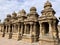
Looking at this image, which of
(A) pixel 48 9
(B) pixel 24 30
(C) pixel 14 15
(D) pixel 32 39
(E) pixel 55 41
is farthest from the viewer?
(C) pixel 14 15

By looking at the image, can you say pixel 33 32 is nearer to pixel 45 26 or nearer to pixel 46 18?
pixel 45 26

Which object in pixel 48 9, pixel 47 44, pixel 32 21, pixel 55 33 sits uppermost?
pixel 48 9

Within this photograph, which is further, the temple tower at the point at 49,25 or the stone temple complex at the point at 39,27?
the stone temple complex at the point at 39,27

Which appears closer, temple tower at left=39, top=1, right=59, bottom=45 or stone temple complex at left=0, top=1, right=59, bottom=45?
temple tower at left=39, top=1, right=59, bottom=45

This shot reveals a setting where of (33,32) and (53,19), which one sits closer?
(53,19)

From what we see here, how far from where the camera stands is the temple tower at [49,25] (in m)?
15.1

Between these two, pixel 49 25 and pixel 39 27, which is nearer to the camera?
pixel 49 25

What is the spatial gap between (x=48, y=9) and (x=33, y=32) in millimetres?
5185

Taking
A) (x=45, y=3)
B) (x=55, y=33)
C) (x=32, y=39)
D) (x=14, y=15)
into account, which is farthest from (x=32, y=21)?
(x=14, y=15)

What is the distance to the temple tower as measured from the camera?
15123mm

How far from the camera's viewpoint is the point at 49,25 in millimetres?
15609

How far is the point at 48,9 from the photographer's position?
53.3 feet

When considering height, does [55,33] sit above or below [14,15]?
below

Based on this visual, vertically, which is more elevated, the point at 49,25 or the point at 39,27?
the point at 49,25
